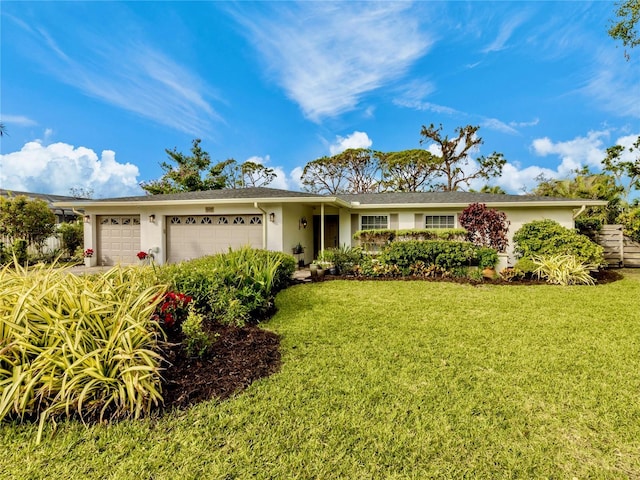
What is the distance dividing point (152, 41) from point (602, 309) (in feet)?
43.4

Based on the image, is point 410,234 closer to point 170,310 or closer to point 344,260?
point 344,260

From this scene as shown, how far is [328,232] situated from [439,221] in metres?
4.80

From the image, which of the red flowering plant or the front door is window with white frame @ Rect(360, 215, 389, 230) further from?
the red flowering plant

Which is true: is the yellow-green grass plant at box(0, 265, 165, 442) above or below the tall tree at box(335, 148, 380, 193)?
below

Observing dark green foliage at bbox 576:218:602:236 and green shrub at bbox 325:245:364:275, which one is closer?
green shrub at bbox 325:245:364:275

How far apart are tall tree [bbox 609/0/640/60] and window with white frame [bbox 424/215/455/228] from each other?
8.27m

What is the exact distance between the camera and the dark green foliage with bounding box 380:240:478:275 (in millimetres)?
9273

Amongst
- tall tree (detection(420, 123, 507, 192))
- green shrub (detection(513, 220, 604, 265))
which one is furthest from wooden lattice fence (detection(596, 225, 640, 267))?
tall tree (detection(420, 123, 507, 192))

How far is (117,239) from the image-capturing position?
41.6 ft

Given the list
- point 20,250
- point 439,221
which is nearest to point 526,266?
point 439,221

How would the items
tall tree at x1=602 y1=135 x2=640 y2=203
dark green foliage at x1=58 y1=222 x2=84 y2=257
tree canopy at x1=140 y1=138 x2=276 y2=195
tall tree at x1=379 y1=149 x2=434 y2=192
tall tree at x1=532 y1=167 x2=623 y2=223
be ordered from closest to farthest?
1. tall tree at x1=532 y1=167 x2=623 y2=223
2. dark green foliage at x1=58 y1=222 x2=84 y2=257
3. tall tree at x1=602 y1=135 x2=640 y2=203
4. tall tree at x1=379 y1=149 x2=434 y2=192
5. tree canopy at x1=140 y1=138 x2=276 y2=195

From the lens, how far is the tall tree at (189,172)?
24.6 meters

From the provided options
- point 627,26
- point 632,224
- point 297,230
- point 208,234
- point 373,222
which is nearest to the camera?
point 627,26

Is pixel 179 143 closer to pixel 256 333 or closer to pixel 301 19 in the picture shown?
pixel 301 19
